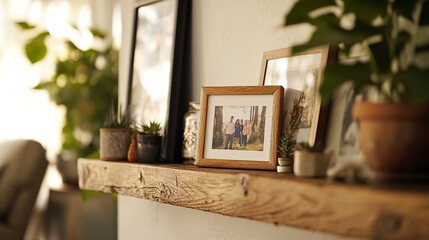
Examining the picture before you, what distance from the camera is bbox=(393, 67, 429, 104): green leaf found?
113cm

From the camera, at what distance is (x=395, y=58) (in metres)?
1.31

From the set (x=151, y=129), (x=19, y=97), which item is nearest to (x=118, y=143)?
(x=151, y=129)

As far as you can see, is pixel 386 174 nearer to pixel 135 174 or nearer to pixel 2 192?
pixel 135 174

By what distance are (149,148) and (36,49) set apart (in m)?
1.15

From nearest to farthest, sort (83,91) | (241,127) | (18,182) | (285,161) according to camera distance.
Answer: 1. (285,161)
2. (241,127)
3. (18,182)
4. (83,91)

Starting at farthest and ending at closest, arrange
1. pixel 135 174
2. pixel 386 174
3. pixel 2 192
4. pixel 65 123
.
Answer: pixel 65 123
pixel 2 192
pixel 135 174
pixel 386 174

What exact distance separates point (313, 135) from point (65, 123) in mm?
2379

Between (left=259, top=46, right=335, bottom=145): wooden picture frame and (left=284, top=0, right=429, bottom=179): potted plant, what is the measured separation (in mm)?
258

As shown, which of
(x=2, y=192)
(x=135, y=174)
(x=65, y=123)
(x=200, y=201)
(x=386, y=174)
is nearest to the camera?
(x=386, y=174)

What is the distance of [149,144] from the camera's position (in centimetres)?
205

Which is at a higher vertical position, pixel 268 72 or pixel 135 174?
pixel 268 72

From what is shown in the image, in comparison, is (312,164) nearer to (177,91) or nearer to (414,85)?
(414,85)

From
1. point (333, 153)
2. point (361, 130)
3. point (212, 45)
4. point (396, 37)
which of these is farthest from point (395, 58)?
point (212, 45)

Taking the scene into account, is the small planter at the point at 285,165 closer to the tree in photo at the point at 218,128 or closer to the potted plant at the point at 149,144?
the tree in photo at the point at 218,128
